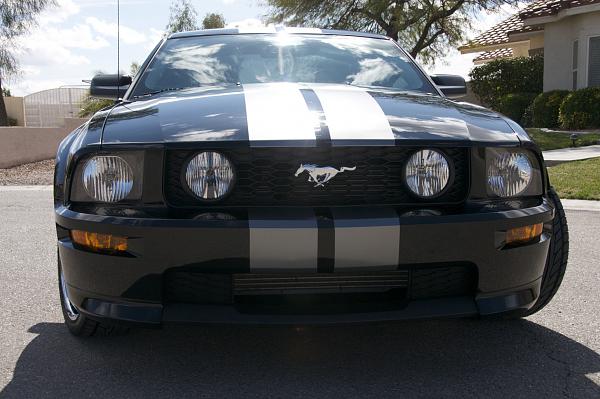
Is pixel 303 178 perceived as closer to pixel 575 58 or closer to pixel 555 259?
pixel 555 259

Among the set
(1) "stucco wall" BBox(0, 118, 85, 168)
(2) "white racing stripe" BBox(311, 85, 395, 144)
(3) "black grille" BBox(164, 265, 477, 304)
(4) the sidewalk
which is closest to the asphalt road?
(3) "black grille" BBox(164, 265, 477, 304)

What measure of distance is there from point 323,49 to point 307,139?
166 centimetres

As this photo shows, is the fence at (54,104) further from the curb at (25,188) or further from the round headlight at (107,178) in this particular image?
the round headlight at (107,178)

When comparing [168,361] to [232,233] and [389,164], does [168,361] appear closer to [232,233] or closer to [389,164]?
[232,233]

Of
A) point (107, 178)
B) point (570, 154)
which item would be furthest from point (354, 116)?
point (570, 154)

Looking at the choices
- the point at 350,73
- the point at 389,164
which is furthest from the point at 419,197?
the point at 350,73

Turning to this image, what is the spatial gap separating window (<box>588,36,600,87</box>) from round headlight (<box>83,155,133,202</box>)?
641 inches

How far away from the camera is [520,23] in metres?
21.5

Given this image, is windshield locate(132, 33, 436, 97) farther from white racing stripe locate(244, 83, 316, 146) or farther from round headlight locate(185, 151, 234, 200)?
round headlight locate(185, 151, 234, 200)

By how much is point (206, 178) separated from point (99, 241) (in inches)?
16.4

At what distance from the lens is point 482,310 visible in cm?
246

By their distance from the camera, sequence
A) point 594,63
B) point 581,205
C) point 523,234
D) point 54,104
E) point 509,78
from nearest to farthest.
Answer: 1. point 523,234
2. point 581,205
3. point 594,63
4. point 509,78
5. point 54,104

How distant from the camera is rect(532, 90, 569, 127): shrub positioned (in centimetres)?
1641

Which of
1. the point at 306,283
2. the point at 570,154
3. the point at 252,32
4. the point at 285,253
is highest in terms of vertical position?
the point at 252,32
